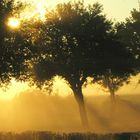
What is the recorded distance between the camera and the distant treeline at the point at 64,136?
43.1 meters

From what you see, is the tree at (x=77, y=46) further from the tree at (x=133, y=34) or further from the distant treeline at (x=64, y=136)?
the distant treeline at (x=64, y=136)

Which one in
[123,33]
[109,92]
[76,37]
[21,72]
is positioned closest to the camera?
[21,72]

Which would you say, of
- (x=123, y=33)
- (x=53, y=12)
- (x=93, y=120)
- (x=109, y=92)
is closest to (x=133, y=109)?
(x=109, y=92)

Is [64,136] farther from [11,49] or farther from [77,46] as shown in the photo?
[77,46]

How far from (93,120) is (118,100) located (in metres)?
26.2

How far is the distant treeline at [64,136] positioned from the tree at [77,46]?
31290 millimetres

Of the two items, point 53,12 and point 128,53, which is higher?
point 53,12

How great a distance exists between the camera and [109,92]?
123688 millimetres

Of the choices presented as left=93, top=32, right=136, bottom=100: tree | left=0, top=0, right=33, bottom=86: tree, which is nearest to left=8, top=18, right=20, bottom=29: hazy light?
left=0, top=0, right=33, bottom=86: tree

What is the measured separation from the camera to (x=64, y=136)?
46.4 meters

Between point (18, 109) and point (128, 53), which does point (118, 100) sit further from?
point (128, 53)

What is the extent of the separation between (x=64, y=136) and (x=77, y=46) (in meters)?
36.0

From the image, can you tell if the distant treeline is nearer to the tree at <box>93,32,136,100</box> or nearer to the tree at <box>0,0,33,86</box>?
the tree at <box>0,0,33,86</box>

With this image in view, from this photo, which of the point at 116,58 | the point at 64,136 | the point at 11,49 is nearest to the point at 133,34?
the point at 116,58
